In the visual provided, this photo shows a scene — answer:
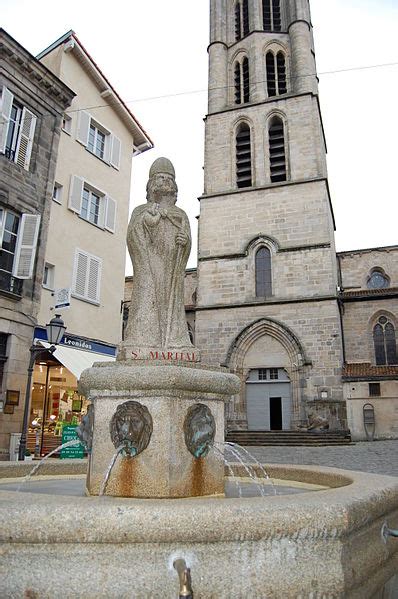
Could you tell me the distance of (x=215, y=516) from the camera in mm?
2205

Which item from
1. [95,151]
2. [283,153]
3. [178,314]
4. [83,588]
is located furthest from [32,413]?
[283,153]

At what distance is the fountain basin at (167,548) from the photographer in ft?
7.16

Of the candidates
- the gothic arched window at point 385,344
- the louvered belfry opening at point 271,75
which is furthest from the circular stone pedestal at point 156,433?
the louvered belfry opening at point 271,75

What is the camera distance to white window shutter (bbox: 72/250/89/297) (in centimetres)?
1549

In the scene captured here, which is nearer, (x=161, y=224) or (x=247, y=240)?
(x=161, y=224)

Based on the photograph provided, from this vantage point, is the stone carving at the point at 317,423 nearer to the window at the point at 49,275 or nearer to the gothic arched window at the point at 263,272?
the gothic arched window at the point at 263,272

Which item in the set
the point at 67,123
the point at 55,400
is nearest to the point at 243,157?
the point at 67,123

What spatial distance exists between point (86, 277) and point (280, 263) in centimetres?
1131

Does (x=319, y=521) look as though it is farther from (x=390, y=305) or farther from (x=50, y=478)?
(x=390, y=305)

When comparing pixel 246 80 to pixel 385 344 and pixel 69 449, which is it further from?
pixel 69 449

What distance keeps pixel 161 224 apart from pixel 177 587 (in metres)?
3.22

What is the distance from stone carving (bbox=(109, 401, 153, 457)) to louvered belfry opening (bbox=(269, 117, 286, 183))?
79.8 ft

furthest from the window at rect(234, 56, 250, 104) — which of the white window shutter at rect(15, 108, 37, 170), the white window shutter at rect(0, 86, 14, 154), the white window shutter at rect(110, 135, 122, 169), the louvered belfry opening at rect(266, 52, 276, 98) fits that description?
the white window shutter at rect(0, 86, 14, 154)

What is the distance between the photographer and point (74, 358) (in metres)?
13.8
